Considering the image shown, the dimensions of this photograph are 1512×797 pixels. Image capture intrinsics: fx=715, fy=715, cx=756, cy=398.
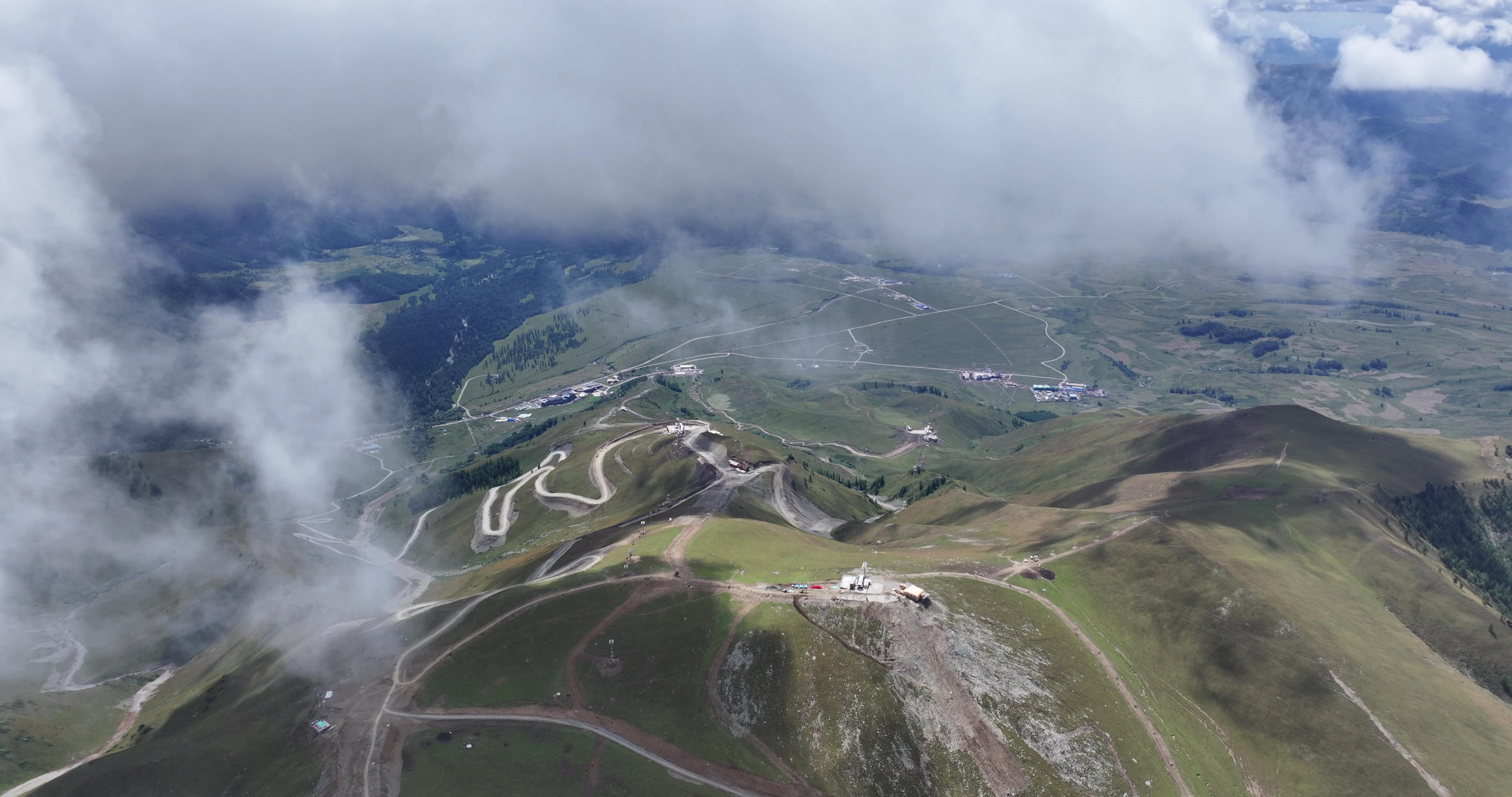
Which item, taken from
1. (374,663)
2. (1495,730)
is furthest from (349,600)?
(1495,730)

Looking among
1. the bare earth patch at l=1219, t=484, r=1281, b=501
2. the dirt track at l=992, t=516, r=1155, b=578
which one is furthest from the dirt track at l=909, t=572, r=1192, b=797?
the bare earth patch at l=1219, t=484, r=1281, b=501

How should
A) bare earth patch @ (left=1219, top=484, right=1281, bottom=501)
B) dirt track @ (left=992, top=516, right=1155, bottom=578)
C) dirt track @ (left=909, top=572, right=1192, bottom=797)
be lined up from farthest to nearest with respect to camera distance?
bare earth patch @ (left=1219, top=484, right=1281, bottom=501)
dirt track @ (left=992, top=516, right=1155, bottom=578)
dirt track @ (left=909, top=572, right=1192, bottom=797)

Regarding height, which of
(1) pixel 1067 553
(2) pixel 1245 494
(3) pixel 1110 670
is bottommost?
(3) pixel 1110 670

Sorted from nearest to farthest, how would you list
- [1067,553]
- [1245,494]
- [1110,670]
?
[1110,670]
[1067,553]
[1245,494]

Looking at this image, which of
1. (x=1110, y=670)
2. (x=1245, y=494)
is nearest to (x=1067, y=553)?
(x=1110, y=670)

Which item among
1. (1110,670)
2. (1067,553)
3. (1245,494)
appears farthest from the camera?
(1245,494)

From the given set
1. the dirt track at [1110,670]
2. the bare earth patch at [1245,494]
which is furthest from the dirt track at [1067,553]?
the bare earth patch at [1245,494]

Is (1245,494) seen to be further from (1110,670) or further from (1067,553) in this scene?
(1110,670)

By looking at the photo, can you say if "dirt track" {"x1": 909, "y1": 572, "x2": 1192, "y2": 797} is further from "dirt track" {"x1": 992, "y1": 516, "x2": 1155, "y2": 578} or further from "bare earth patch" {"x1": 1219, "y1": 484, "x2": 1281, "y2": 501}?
"bare earth patch" {"x1": 1219, "y1": 484, "x2": 1281, "y2": 501}

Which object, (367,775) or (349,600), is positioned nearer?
(367,775)

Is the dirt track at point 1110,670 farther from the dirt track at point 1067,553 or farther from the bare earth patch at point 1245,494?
the bare earth patch at point 1245,494

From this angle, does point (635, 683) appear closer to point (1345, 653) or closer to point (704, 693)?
point (704, 693)
